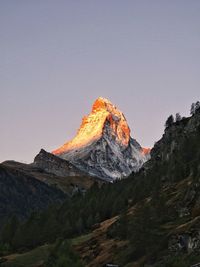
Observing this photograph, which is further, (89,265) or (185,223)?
(89,265)

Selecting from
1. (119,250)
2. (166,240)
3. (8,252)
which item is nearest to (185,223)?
(166,240)

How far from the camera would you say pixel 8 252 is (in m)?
172

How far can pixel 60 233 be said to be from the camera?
178 m

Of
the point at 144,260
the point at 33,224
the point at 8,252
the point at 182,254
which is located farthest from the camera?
the point at 33,224

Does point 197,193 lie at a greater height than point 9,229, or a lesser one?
lesser

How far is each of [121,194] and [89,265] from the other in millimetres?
75032

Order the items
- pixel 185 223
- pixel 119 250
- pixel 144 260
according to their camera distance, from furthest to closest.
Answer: pixel 119 250 < pixel 185 223 < pixel 144 260

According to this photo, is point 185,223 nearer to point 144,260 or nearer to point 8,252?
point 144,260

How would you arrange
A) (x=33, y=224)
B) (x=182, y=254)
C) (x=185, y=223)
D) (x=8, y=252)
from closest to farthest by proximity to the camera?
(x=182, y=254) < (x=185, y=223) < (x=8, y=252) < (x=33, y=224)

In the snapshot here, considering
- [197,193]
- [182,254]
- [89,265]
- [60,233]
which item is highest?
[60,233]

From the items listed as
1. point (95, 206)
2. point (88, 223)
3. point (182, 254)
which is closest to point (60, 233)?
point (88, 223)

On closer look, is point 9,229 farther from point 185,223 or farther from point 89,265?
point 185,223

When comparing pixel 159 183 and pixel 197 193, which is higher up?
pixel 159 183

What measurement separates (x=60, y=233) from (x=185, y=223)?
260 feet
